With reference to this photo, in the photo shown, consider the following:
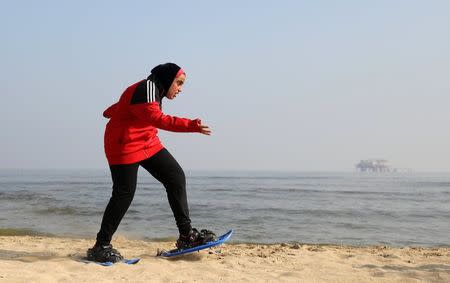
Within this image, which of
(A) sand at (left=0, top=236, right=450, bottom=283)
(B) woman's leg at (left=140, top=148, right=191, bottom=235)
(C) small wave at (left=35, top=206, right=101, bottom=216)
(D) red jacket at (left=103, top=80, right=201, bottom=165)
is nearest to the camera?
(A) sand at (left=0, top=236, right=450, bottom=283)

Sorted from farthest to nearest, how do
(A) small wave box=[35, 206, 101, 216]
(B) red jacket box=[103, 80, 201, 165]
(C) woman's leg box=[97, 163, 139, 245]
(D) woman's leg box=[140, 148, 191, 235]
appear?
1. (A) small wave box=[35, 206, 101, 216]
2. (D) woman's leg box=[140, 148, 191, 235]
3. (C) woman's leg box=[97, 163, 139, 245]
4. (B) red jacket box=[103, 80, 201, 165]

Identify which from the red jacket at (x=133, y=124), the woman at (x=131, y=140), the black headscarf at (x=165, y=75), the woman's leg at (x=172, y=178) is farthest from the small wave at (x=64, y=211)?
the black headscarf at (x=165, y=75)

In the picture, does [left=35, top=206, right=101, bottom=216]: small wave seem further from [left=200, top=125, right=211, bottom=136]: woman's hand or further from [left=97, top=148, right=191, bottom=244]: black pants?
[left=200, top=125, right=211, bottom=136]: woman's hand

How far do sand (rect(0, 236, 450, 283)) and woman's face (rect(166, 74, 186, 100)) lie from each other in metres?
1.54

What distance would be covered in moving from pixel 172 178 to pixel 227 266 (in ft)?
3.18

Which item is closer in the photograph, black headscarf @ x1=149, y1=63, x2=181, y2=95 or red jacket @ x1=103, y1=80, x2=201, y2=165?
red jacket @ x1=103, y1=80, x2=201, y2=165

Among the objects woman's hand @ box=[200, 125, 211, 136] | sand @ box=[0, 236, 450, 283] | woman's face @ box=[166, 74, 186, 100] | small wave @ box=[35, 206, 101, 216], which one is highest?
woman's face @ box=[166, 74, 186, 100]

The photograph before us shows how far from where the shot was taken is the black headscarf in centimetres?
409

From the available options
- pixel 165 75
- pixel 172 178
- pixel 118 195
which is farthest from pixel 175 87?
pixel 118 195

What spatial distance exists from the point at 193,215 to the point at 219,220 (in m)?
1.18

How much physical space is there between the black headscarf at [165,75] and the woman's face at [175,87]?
0.03 m

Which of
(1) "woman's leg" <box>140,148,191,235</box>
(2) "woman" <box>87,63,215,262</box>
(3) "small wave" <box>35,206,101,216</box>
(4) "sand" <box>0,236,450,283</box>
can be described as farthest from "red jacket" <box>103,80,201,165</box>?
(3) "small wave" <box>35,206,101,216</box>

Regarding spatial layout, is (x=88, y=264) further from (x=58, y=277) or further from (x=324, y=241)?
(x=324, y=241)

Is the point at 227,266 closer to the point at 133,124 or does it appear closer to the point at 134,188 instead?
the point at 134,188
